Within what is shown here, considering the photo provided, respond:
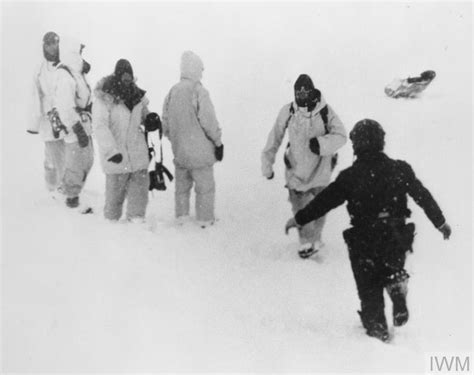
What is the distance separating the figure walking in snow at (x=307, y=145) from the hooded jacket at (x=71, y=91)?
210 centimetres

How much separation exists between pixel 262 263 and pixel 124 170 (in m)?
1.63

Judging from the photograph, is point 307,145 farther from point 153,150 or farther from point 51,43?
point 51,43

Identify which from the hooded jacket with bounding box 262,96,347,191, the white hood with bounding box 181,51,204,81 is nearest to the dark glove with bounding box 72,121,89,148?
the white hood with bounding box 181,51,204,81

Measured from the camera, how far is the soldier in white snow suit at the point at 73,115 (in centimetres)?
695

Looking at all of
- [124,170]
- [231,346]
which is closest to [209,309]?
[231,346]

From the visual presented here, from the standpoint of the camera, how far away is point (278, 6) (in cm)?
1245

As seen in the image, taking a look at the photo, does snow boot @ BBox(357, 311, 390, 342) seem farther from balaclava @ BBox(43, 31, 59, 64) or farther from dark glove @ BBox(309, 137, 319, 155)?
balaclava @ BBox(43, 31, 59, 64)

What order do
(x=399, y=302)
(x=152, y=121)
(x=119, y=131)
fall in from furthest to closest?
(x=152, y=121), (x=119, y=131), (x=399, y=302)

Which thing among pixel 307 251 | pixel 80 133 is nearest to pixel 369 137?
pixel 307 251

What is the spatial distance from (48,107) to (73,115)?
52 centimetres

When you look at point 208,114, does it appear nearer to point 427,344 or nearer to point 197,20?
point 427,344

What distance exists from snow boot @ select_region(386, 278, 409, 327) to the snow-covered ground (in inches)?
8.0

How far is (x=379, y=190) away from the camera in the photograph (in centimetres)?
457

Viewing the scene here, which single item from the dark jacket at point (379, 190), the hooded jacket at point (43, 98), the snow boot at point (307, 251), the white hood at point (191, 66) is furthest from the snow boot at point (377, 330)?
the hooded jacket at point (43, 98)
